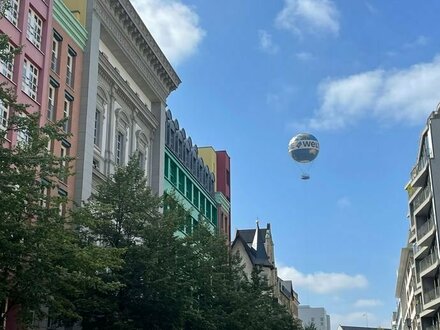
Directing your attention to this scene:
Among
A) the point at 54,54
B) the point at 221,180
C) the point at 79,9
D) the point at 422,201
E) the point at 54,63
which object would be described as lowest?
the point at 422,201

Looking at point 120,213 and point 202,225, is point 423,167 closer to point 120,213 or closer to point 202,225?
point 202,225

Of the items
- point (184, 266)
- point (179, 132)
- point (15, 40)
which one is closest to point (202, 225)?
point (184, 266)

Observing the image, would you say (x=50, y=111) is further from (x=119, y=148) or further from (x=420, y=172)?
(x=420, y=172)

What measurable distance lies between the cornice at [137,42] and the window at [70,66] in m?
3.97

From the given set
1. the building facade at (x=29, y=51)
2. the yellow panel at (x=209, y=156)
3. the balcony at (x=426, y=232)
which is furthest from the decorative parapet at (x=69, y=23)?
the yellow panel at (x=209, y=156)

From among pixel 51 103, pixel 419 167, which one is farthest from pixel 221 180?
pixel 51 103

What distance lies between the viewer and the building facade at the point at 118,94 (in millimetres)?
41562

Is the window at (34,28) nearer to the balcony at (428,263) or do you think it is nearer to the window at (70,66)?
the window at (70,66)

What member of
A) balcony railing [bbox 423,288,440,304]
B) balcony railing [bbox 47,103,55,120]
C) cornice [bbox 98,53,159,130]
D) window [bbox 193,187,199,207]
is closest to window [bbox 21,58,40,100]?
balcony railing [bbox 47,103,55,120]

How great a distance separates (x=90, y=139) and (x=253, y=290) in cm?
1664

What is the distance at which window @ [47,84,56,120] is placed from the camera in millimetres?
37906

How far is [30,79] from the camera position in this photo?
35781 mm

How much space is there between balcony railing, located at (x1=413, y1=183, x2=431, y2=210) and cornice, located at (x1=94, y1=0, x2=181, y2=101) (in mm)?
24174

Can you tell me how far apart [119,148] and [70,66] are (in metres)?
8.75
